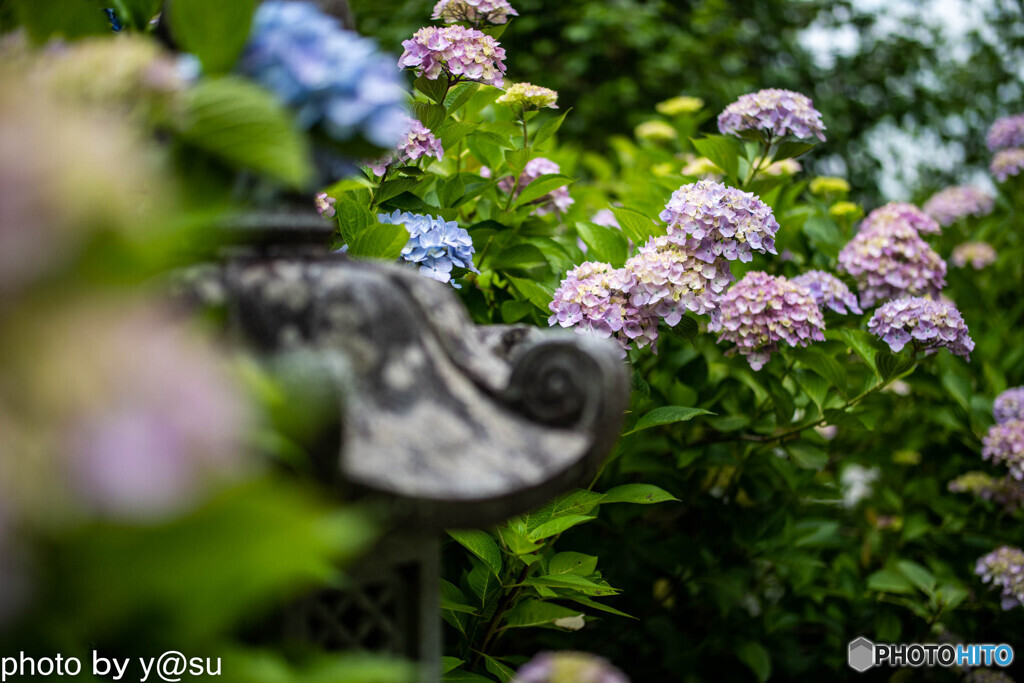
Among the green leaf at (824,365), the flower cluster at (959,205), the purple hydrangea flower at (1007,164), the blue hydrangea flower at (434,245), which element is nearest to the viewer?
the blue hydrangea flower at (434,245)

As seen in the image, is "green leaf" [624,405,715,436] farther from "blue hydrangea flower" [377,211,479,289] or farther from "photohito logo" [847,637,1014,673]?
"photohito logo" [847,637,1014,673]

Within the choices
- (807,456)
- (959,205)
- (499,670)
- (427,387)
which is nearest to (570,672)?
(427,387)

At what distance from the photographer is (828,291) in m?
2.10

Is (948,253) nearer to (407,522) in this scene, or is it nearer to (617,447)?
(617,447)

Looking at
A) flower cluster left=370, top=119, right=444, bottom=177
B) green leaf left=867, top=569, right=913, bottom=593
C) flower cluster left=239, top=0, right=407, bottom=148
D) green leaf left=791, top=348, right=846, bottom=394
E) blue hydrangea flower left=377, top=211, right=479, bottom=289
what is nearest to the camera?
flower cluster left=239, top=0, right=407, bottom=148

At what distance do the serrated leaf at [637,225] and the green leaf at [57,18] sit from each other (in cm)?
111

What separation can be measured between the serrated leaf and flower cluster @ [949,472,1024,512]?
1.42 meters

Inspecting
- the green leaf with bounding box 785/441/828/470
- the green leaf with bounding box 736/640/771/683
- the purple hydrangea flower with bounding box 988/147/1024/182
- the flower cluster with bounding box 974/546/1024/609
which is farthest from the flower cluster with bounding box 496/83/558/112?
the purple hydrangea flower with bounding box 988/147/1024/182

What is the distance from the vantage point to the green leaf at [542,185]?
1.89 metres

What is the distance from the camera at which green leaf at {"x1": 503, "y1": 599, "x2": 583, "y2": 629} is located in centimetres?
166

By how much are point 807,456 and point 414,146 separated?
Result: 1163 millimetres

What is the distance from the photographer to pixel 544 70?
5.02 meters

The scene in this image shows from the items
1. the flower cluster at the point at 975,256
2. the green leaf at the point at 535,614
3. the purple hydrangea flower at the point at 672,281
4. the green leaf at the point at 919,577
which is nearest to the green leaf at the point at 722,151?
the purple hydrangea flower at the point at 672,281

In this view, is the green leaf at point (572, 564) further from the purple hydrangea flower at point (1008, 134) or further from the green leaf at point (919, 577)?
the purple hydrangea flower at point (1008, 134)
